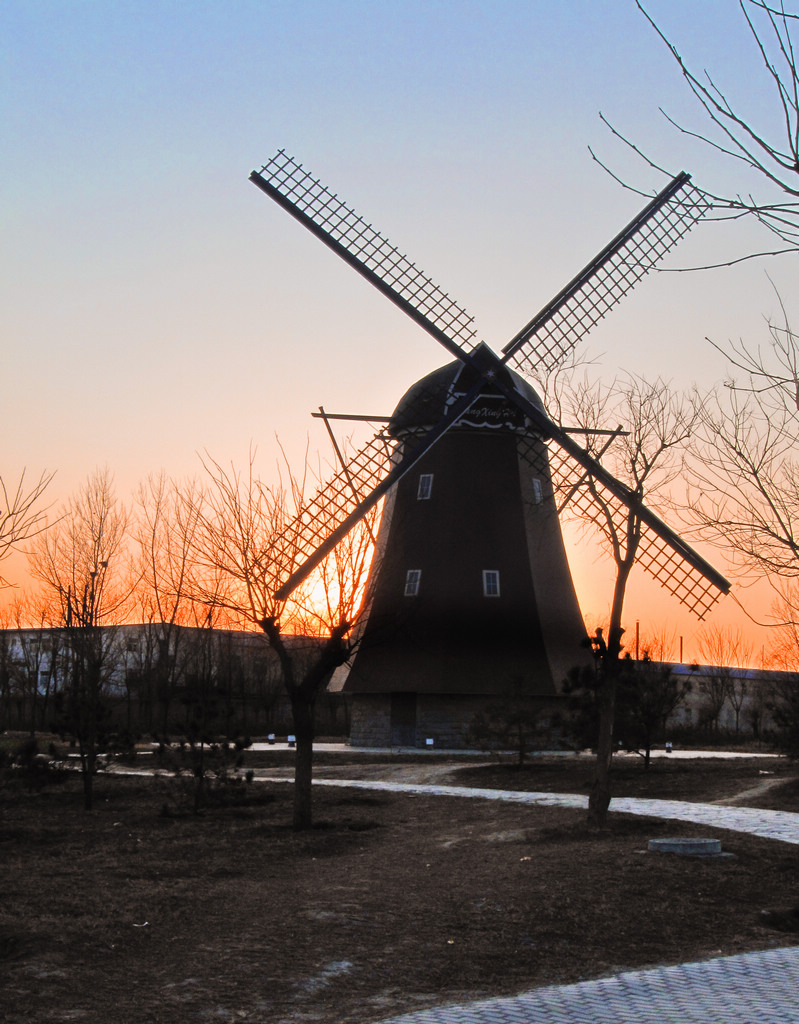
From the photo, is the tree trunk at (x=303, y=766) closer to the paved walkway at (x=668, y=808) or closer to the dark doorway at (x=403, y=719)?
A: the paved walkway at (x=668, y=808)

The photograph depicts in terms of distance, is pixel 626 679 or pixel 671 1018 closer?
pixel 671 1018

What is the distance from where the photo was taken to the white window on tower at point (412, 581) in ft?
102

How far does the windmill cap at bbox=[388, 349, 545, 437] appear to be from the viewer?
29.2m

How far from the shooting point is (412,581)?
31.2m

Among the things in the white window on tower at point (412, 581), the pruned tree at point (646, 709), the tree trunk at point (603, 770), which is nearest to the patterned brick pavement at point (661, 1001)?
the tree trunk at point (603, 770)

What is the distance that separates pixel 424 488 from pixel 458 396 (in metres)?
3.74

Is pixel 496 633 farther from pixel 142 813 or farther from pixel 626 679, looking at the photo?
pixel 142 813

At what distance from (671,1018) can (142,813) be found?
12854 millimetres

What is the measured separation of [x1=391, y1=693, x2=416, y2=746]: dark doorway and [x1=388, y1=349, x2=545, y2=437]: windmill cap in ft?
24.4

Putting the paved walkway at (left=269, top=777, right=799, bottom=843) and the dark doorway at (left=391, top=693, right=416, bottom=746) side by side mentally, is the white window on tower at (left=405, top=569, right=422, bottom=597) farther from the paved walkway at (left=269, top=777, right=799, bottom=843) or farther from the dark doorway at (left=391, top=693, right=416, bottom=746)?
the paved walkway at (left=269, top=777, right=799, bottom=843)

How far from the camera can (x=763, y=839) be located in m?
13.7

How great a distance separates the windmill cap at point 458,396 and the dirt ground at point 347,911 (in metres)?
14.1

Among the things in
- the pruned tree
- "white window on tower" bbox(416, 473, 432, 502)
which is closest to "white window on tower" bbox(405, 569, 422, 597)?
"white window on tower" bbox(416, 473, 432, 502)

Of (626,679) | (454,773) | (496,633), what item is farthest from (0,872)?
(496,633)
